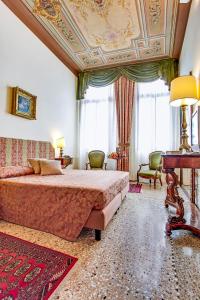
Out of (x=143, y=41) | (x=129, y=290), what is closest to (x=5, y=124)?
(x=129, y=290)

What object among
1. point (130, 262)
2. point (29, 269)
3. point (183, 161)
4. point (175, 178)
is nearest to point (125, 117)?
point (175, 178)

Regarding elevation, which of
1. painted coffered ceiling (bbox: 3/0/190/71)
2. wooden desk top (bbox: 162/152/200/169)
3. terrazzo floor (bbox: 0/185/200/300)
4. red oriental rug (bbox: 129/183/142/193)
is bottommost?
terrazzo floor (bbox: 0/185/200/300)

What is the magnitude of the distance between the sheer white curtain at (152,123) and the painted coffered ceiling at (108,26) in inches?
38.6

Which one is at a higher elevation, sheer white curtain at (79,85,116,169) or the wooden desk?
sheer white curtain at (79,85,116,169)

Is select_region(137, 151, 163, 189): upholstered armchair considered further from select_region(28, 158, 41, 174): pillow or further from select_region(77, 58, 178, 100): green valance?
select_region(28, 158, 41, 174): pillow

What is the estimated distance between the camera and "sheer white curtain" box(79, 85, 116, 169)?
18.6ft

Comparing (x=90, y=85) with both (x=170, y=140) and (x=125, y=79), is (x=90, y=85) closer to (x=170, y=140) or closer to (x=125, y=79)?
(x=125, y=79)

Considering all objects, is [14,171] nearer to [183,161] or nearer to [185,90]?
[183,161]

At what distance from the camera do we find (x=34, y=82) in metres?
3.88

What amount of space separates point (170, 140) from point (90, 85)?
3087 millimetres

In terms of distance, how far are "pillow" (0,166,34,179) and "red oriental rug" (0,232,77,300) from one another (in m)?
1.07

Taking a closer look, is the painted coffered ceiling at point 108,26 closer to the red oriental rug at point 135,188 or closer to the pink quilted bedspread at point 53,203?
the pink quilted bedspread at point 53,203

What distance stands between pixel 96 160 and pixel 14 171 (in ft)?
8.99

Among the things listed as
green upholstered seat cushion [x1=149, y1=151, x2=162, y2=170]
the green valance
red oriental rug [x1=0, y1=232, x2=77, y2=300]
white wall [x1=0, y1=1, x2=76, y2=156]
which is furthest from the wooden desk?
the green valance
